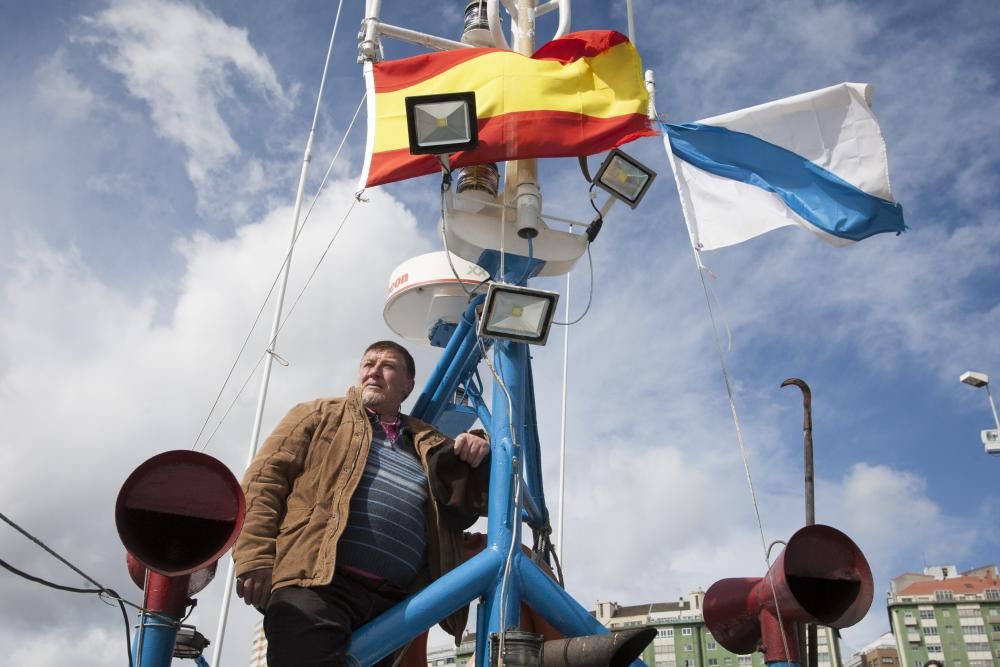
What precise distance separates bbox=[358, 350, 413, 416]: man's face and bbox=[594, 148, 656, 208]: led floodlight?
1847 millimetres

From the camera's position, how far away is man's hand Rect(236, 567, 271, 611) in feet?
10.8

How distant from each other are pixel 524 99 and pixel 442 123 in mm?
916

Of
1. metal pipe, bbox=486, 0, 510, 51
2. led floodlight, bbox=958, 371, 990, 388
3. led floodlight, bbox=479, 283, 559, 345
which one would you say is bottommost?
led floodlight, bbox=479, 283, 559, 345

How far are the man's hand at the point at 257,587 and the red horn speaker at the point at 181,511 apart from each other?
0.50ft

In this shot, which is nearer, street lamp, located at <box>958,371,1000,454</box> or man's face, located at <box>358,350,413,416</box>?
man's face, located at <box>358,350,413,416</box>

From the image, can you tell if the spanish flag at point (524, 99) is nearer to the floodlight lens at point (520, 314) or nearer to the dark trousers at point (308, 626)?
the floodlight lens at point (520, 314)

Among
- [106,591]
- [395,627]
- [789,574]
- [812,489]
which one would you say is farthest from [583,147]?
[106,591]

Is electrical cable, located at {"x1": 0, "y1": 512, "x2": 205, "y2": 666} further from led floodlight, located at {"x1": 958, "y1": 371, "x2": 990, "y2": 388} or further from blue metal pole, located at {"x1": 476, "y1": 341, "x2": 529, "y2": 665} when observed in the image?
led floodlight, located at {"x1": 958, "y1": 371, "x2": 990, "y2": 388}

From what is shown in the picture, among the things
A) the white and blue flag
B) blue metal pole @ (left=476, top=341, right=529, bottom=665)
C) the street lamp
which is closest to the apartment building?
the street lamp

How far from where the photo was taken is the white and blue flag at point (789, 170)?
6.05 m

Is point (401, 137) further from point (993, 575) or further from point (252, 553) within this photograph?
point (993, 575)

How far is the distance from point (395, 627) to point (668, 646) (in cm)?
7553

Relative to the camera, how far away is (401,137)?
16.9 ft

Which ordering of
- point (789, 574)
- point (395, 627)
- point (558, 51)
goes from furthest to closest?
point (558, 51)
point (789, 574)
point (395, 627)
